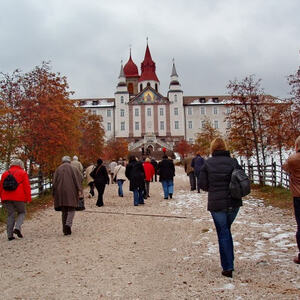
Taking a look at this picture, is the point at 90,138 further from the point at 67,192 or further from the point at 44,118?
the point at 67,192

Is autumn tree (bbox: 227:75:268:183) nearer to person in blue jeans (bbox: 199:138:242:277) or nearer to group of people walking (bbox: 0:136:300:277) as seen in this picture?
group of people walking (bbox: 0:136:300:277)

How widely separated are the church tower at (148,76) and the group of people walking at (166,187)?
67624mm

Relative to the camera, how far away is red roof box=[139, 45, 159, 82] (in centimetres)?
8281

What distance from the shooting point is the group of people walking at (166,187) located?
5.22 m

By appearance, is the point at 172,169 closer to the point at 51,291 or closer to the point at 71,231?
the point at 71,231

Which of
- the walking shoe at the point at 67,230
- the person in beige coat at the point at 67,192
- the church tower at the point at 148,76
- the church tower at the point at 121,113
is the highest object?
the church tower at the point at 148,76

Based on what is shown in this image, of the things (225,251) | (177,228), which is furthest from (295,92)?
(225,251)

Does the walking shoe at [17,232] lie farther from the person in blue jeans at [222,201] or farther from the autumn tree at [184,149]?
the autumn tree at [184,149]

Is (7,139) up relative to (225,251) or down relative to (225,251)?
up

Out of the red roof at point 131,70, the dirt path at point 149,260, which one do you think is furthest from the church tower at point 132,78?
the dirt path at point 149,260

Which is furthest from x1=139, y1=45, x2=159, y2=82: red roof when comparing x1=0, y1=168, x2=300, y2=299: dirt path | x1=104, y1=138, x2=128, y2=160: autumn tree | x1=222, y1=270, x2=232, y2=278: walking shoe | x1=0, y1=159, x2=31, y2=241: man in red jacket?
x1=222, y1=270, x2=232, y2=278: walking shoe

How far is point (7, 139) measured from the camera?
13188mm

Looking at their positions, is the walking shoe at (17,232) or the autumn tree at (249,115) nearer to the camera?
the walking shoe at (17,232)

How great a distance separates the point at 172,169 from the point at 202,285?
33.3 feet
